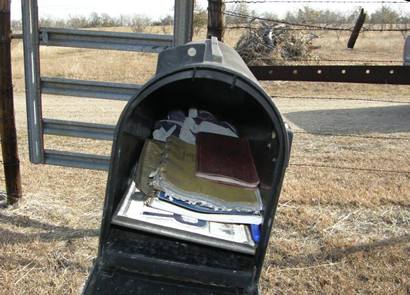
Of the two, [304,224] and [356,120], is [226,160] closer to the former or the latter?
[304,224]

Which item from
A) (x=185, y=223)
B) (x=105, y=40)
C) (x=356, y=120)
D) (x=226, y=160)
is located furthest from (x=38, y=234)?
(x=356, y=120)

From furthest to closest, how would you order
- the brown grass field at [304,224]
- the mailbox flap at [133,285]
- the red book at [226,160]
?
the brown grass field at [304,224], the red book at [226,160], the mailbox flap at [133,285]

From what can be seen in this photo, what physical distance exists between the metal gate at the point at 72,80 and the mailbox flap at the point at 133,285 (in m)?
1.67

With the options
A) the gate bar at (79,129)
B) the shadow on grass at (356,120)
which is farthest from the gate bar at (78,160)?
the shadow on grass at (356,120)

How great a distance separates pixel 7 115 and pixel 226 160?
1985mm

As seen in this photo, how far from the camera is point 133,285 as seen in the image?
1909mm

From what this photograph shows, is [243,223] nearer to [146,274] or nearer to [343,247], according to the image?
[146,274]

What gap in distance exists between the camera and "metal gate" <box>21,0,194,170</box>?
330 cm

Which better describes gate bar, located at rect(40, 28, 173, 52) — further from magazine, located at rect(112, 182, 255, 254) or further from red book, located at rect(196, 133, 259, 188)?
magazine, located at rect(112, 182, 255, 254)

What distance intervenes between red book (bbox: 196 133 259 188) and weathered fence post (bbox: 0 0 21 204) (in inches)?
64.7

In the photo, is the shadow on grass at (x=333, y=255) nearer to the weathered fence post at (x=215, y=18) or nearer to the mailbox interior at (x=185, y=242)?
the mailbox interior at (x=185, y=242)

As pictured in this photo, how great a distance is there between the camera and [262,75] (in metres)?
4.02

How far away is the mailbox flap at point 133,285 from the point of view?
1.87 metres

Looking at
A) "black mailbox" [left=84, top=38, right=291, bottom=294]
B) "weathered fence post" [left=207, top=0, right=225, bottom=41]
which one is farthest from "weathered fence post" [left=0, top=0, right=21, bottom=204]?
"black mailbox" [left=84, top=38, right=291, bottom=294]
